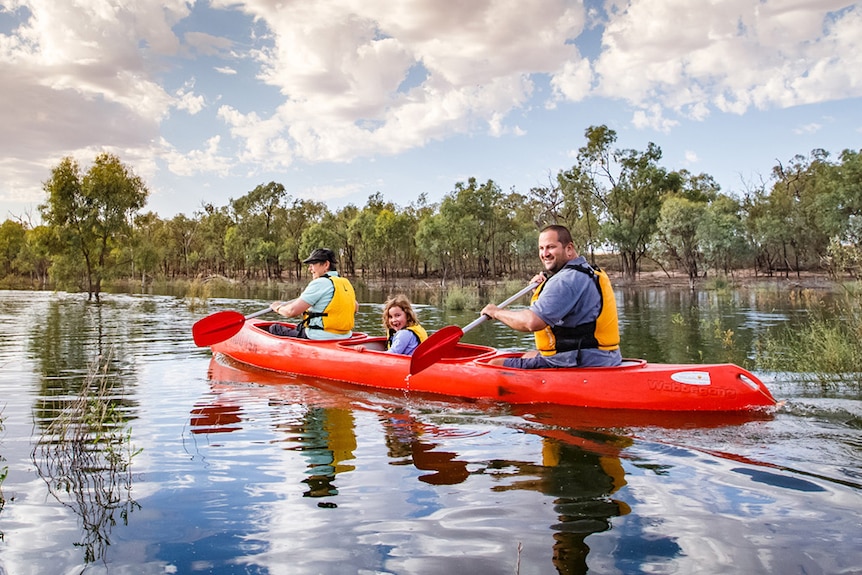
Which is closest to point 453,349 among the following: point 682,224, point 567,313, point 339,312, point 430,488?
point 339,312

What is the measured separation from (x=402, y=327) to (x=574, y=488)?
4445mm

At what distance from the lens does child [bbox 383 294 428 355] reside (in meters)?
8.34

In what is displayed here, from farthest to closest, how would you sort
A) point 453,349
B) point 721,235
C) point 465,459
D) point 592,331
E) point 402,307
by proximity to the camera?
point 721,235 < point 453,349 < point 402,307 < point 592,331 < point 465,459

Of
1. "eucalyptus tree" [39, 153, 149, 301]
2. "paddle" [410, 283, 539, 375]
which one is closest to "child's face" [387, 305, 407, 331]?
"paddle" [410, 283, 539, 375]

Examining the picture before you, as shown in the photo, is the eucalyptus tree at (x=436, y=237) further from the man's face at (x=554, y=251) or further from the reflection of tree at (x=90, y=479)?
the reflection of tree at (x=90, y=479)

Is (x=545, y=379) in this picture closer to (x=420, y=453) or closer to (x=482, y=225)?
(x=420, y=453)

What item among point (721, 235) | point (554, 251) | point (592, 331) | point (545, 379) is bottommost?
point (545, 379)

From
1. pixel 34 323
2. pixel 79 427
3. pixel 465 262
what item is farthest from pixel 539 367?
pixel 465 262

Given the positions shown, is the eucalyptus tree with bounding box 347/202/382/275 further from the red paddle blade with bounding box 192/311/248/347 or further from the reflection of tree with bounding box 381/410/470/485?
the reflection of tree with bounding box 381/410/470/485

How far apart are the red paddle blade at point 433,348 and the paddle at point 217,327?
12.1 ft

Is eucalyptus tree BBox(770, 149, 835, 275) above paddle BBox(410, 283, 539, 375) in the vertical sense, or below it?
above

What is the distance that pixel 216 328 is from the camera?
398 inches

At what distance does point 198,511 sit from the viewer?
13.1 feet

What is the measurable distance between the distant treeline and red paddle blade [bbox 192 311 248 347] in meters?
22.8
